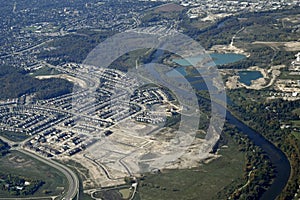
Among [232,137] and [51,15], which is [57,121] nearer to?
[232,137]

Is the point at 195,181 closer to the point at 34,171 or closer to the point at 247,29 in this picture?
the point at 34,171

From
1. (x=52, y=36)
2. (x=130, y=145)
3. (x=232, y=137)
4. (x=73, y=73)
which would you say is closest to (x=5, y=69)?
(x=73, y=73)

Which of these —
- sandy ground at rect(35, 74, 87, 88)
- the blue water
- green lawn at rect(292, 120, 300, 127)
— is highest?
sandy ground at rect(35, 74, 87, 88)

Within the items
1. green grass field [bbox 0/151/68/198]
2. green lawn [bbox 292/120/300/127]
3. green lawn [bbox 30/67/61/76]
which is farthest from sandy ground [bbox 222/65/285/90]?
green grass field [bbox 0/151/68/198]

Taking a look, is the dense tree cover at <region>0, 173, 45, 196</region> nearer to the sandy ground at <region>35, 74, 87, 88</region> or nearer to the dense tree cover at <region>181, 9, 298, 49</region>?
the sandy ground at <region>35, 74, 87, 88</region>

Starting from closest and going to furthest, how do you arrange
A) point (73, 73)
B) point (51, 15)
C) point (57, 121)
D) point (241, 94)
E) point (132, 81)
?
point (57, 121) → point (241, 94) → point (132, 81) → point (73, 73) → point (51, 15)

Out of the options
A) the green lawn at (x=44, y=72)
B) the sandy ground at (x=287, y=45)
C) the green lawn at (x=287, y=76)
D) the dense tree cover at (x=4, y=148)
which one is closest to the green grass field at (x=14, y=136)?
the dense tree cover at (x=4, y=148)

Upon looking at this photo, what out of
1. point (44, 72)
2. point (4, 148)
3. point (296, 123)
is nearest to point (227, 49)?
point (44, 72)
